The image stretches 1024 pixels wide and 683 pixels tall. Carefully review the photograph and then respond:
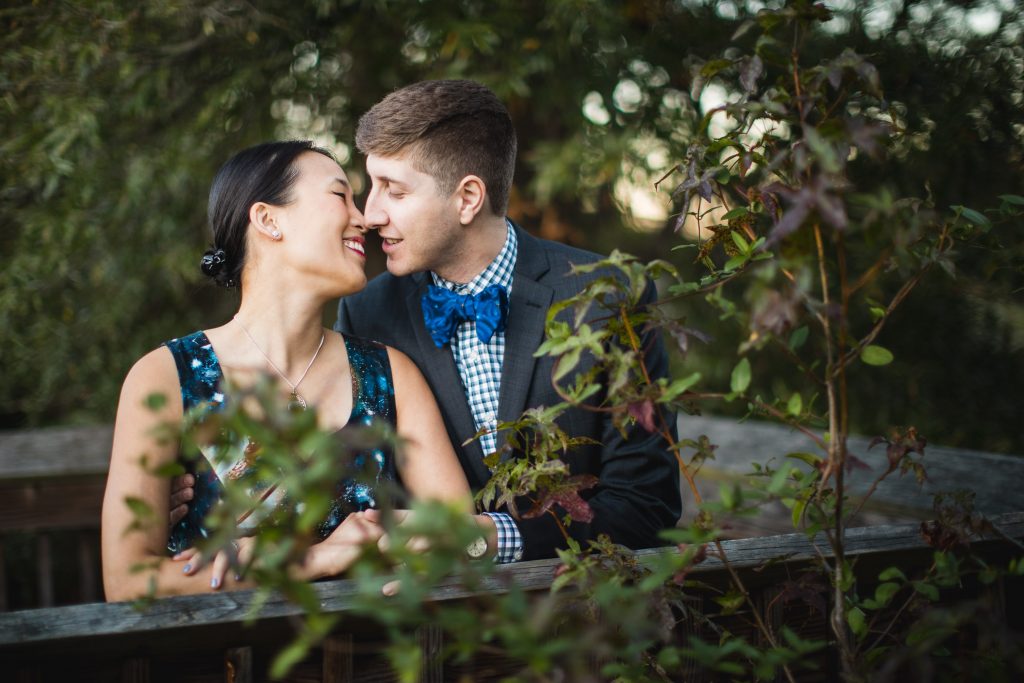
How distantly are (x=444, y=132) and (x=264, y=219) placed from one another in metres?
0.66

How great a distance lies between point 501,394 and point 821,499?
110 centimetres

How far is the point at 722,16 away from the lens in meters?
4.01

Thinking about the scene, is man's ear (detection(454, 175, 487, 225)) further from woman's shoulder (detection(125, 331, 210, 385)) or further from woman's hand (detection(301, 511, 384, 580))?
woman's hand (detection(301, 511, 384, 580))

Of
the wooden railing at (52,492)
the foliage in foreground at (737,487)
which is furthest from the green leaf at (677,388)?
the wooden railing at (52,492)

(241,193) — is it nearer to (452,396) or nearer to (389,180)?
(389,180)

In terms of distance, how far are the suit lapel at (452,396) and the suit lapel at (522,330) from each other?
113 millimetres

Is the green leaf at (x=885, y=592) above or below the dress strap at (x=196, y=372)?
below

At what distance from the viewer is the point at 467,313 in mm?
2551

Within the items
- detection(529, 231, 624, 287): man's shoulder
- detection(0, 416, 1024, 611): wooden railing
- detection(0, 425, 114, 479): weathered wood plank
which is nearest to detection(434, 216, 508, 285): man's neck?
detection(529, 231, 624, 287): man's shoulder

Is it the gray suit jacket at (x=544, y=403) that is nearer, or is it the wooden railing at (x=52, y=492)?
the gray suit jacket at (x=544, y=403)

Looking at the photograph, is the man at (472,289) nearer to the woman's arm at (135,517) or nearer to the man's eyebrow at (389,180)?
the man's eyebrow at (389,180)

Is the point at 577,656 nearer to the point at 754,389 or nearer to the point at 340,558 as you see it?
the point at 340,558

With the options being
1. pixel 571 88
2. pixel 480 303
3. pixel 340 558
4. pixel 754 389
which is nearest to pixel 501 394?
pixel 480 303

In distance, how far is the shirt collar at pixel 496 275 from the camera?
268cm
